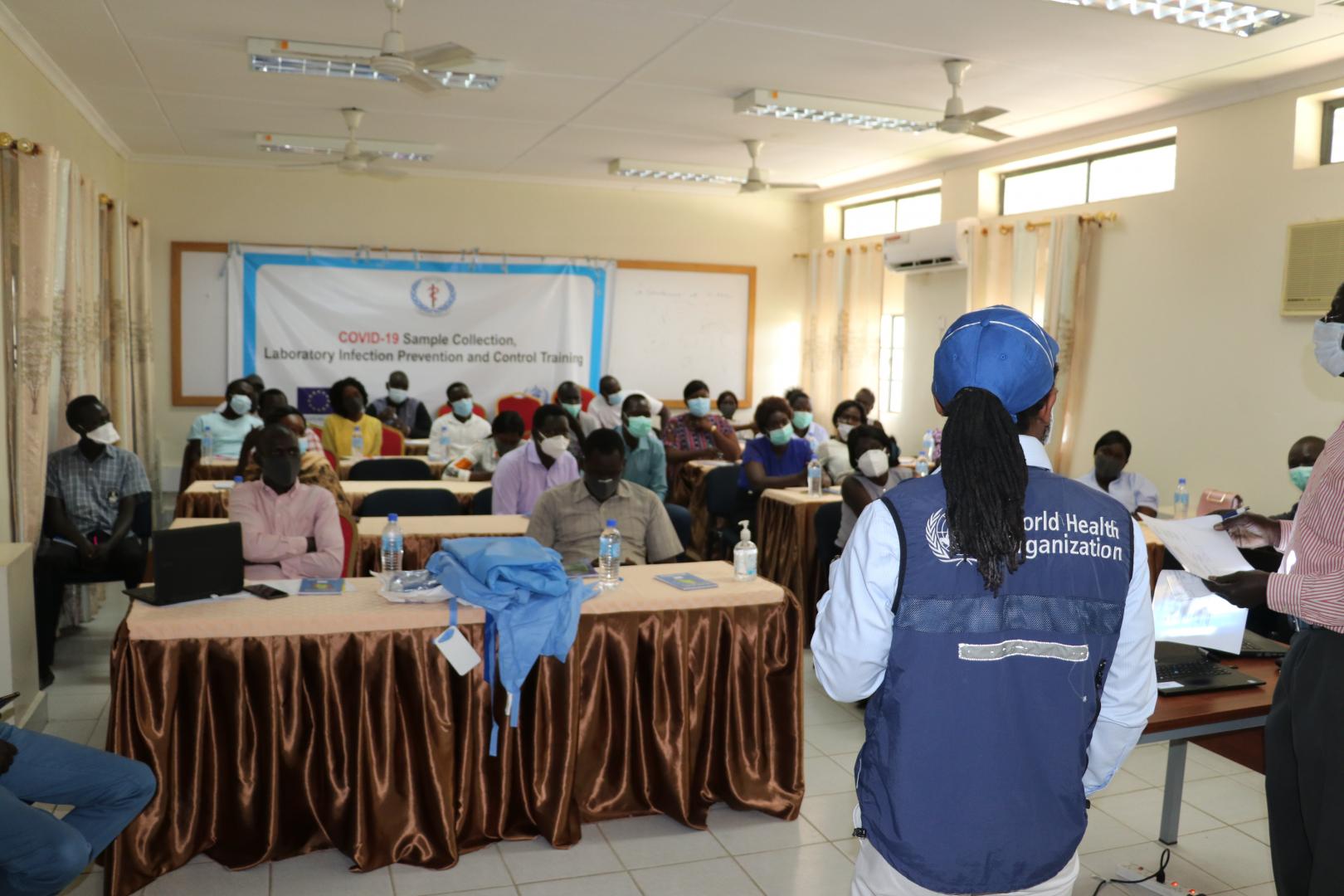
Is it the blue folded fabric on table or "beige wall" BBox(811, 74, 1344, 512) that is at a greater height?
"beige wall" BBox(811, 74, 1344, 512)

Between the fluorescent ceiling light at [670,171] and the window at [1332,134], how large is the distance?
4.40m

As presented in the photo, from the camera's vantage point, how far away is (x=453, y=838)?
3123mm

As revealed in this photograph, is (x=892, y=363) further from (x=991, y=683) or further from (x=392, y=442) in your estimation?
(x=991, y=683)

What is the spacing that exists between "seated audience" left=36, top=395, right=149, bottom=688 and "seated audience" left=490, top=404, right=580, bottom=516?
6.13ft

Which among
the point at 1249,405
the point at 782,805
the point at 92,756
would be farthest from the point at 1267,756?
the point at 1249,405

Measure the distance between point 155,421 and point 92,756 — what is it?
791 cm

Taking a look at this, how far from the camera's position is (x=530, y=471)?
551 cm

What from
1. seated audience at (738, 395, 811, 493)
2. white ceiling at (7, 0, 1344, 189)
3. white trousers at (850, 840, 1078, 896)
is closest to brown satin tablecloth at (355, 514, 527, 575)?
seated audience at (738, 395, 811, 493)

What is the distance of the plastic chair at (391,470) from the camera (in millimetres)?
6223

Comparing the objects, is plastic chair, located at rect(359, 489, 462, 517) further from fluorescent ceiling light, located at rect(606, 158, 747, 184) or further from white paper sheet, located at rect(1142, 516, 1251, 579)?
fluorescent ceiling light, located at rect(606, 158, 747, 184)

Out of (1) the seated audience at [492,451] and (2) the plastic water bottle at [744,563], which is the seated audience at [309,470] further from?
(2) the plastic water bottle at [744,563]

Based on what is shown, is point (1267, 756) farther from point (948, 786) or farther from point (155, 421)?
point (155, 421)

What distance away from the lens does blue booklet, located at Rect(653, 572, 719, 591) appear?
3.52 m

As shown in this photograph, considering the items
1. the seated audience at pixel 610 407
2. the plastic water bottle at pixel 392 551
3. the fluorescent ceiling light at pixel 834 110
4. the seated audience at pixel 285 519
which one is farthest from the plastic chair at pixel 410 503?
the seated audience at pixel 610 407
